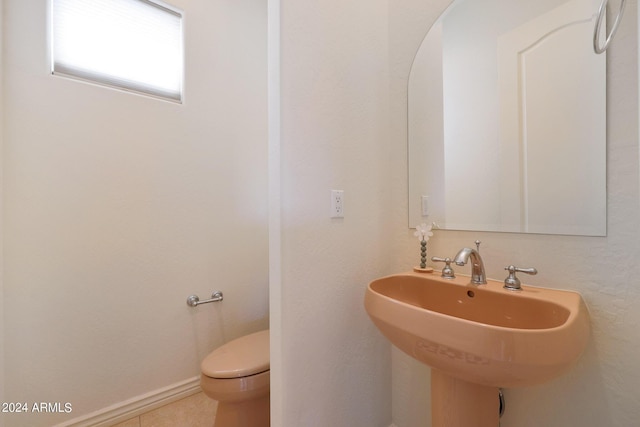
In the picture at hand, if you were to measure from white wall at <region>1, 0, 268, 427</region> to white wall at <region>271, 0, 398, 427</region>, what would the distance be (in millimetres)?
1022

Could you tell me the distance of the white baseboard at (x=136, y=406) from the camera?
1.27 meters

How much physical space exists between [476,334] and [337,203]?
0.61m

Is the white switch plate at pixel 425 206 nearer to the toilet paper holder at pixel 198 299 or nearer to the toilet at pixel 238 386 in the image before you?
the toilet at pixel 238 386

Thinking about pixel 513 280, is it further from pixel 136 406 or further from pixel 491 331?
pixel 136 406

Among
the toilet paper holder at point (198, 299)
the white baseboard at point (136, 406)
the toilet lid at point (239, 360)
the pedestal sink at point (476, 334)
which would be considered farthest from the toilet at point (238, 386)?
the pedestal sink at point (476, 334)

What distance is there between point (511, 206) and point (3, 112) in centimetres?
215

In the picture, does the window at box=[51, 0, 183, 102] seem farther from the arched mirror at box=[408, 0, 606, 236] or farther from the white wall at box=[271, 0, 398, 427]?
the arched mirror at box=[408, 0, 606, 236]

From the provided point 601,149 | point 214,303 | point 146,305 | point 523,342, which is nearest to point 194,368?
point 214,303

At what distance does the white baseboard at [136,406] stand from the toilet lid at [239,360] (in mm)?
532

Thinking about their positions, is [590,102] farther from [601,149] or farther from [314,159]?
[314,159]

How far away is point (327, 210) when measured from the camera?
0.97 meters

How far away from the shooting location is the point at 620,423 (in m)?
0.70

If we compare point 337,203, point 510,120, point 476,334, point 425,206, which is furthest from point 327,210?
point 510,120

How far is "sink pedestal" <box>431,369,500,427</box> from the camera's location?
763 mm
